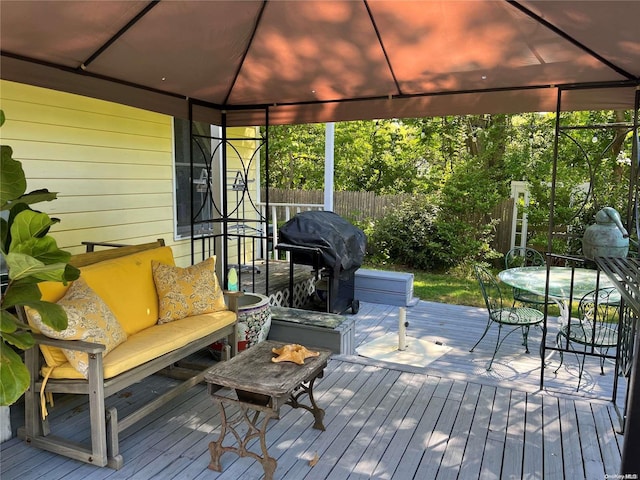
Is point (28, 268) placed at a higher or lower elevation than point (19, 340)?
higher

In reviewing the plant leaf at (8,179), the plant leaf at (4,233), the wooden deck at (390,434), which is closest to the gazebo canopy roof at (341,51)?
the plant leaf at (8,179)

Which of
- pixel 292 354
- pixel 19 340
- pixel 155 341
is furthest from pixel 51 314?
pixel 292 354

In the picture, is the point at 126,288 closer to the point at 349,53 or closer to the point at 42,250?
the point at 42,250

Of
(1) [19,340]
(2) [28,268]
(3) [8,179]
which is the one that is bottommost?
(1) [19,340]

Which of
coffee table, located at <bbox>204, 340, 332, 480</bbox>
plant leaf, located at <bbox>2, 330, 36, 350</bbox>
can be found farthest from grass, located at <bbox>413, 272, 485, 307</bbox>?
plant leaf, located at <bbox>2, 330, 36, 350</bbox>

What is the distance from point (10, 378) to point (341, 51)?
8.94 feet

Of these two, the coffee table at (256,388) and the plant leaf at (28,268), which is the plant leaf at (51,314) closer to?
the plant leaf at (28,268)

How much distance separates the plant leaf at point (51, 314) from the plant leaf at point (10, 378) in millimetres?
193

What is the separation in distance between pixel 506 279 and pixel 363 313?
222 centimetres

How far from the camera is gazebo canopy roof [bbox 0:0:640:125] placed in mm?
2598

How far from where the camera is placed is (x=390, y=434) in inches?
116

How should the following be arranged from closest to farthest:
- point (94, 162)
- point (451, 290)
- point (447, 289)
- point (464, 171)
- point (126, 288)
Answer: point (126, 288), point (94, 162), point (451, 290), point (447, 289), point (464, 171)

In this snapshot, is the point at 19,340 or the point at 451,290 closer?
the point at 19,340

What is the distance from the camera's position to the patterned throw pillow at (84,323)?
8.36ft
